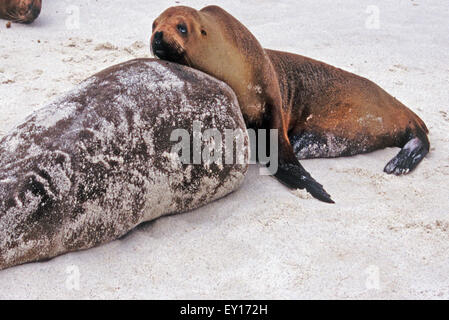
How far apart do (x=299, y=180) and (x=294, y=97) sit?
2.48 feet


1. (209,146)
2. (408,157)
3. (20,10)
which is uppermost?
(20,10)

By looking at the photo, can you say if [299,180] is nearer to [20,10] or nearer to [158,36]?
[158,36]

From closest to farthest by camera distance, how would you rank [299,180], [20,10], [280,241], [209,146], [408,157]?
[280,241], [209,146], [299,180], [408,157], [20,10]

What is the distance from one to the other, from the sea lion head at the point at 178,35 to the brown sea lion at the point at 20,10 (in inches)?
136

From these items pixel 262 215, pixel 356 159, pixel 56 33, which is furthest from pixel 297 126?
pixel 56 33

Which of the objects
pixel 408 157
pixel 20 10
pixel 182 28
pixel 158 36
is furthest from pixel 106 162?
pixel 20 10

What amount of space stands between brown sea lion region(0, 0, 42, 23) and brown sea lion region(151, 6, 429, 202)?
3315 millimetres

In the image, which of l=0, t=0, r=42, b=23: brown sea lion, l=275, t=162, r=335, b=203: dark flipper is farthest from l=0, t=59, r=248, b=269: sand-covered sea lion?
l=0, t=0, r=42, b=23: brown sea lion

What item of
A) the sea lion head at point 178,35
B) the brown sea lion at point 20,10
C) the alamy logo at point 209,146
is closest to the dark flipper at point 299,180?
the alamy logo at point 209,146

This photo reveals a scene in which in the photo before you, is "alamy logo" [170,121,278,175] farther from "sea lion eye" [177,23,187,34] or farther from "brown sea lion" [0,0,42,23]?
"brown sea lion" [0,0,42,23]

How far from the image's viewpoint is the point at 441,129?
407cm

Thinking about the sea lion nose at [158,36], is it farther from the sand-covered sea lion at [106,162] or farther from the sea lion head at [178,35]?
the sand-covered sea lion at [106,162]

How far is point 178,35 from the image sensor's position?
2605 millimetres

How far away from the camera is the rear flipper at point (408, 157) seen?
329 cm
